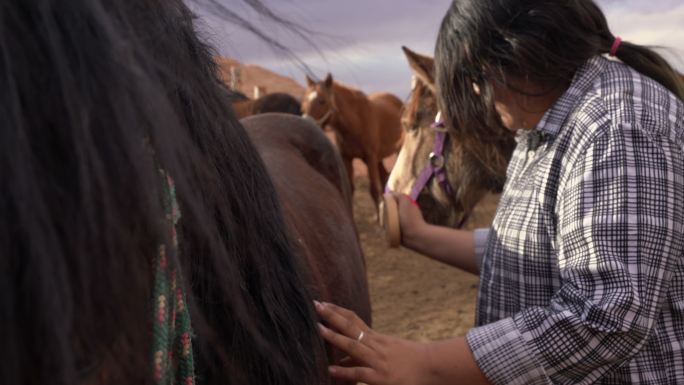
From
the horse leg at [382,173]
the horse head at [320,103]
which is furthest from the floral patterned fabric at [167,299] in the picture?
the horse leg at [382,173]

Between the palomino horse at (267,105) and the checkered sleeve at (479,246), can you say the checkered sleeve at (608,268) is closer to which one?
the checkered sleeve at (479,246)

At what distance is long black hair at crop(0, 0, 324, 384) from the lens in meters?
0.60

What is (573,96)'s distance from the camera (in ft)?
5.48

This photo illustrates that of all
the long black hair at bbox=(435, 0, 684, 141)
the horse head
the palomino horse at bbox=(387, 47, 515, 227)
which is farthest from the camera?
the horse head

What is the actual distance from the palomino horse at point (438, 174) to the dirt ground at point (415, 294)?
2.06 metres

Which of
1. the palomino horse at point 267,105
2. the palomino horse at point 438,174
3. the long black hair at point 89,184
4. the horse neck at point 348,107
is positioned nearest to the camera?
the long black hair at point 89,184

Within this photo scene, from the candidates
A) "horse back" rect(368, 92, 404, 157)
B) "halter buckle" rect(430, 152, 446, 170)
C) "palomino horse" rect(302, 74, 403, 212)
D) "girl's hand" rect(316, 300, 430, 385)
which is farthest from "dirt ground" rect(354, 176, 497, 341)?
"girl's hand" rect(316, 300, 430, 385)

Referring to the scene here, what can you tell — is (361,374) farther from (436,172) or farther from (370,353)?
(436,172)

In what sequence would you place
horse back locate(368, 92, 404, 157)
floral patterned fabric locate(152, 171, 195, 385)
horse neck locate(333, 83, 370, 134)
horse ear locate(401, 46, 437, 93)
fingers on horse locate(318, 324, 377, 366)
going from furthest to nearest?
horse back locate(368, 92, 404, 157)
horse neck locate(333, 83, 370, 134)
horse ear locate(401, 46, 437, 93)
fingers on horse locate(318, 324, 377, 366)
floral patterned fabric locate(152, 171, 195, 385)

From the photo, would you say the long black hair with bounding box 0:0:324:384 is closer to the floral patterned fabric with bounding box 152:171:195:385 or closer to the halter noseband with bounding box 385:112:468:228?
the floral patterned fabric with bounding box 152:171:195:385

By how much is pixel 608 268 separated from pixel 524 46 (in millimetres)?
577

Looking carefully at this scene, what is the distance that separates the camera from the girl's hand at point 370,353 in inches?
54.3

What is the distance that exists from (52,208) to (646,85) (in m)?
1.41

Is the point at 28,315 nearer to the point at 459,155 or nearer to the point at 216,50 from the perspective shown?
the point at 216,50
